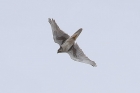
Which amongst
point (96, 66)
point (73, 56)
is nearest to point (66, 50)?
point (73, 56)

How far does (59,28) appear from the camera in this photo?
108 feet

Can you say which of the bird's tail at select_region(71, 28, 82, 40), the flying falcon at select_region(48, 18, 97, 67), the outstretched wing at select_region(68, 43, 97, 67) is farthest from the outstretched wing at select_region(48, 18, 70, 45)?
the bird's tail at select_region(71, 28, 82, 40)

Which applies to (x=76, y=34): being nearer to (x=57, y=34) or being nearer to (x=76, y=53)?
(x=76, y=53)

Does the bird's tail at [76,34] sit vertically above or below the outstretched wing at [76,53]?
above

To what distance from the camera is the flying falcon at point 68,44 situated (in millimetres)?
31297

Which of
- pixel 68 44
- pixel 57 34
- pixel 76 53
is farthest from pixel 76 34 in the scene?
pixel 57 34

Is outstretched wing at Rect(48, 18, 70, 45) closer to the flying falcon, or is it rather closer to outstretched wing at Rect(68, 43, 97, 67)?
the flying falcon

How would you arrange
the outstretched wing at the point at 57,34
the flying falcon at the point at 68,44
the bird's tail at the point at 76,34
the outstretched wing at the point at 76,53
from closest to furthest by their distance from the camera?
the bird's tail at the point at 76,34 → the flying falcon at the point at 68,44 → the outstretched wing at the point at 76,53 → the outstretched wing at the point at 57,34

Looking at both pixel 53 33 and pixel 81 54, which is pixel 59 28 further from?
pixel 81 54

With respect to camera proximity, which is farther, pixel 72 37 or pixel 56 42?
pixel 56 42

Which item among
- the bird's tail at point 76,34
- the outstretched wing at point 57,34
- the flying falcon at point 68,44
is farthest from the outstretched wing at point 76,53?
the bird's tail at point 76,34

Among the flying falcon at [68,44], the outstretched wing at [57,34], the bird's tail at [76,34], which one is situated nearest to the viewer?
the bird's tail at [76,34]

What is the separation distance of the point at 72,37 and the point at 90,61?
2.70 m

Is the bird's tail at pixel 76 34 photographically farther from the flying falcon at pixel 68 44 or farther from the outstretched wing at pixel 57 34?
the outstretched wing at pixel 57 34
